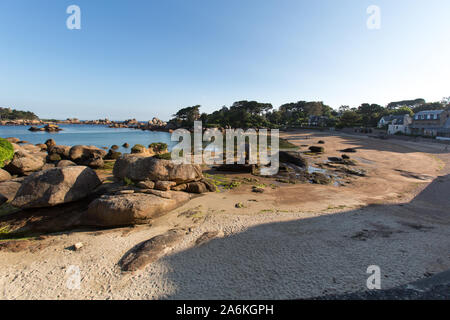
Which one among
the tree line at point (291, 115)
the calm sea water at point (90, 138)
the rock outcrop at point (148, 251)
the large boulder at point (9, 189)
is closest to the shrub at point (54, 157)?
the large boulder at point (9, 189)

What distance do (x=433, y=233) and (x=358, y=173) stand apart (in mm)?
15811

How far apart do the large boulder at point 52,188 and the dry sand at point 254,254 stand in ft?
9.09

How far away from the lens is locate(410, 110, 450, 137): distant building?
56.7 m

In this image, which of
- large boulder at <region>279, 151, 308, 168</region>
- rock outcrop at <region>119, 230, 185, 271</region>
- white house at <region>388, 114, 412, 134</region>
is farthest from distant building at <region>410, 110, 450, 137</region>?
rock outcrop at <region>119, 230, 185, 271</region>

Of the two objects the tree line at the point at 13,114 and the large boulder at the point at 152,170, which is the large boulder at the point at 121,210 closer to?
the large boulder at the point at 152,170

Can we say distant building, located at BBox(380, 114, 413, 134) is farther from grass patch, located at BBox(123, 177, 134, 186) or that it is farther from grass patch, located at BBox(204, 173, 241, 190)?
grass patch, located at BBox(123, 177, 134, 186)

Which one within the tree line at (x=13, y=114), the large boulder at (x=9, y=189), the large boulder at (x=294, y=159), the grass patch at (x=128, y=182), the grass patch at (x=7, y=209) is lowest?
the grass patch at (x=7, y=209)

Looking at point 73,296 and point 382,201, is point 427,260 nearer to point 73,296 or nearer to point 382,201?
point 382,201

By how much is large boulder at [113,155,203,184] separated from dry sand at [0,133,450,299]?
2.57m

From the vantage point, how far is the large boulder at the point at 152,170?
1491 centimetres

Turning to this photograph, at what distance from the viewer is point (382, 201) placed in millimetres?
15656

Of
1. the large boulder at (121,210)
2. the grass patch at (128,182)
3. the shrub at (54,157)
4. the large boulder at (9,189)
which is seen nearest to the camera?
the large boulder at (121,210)

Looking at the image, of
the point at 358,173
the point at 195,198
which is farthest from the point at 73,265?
the point at 358,173

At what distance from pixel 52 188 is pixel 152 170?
19.4 feet
